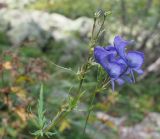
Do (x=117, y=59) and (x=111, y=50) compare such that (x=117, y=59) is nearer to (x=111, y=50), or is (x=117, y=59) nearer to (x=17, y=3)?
(x=111, y=50)

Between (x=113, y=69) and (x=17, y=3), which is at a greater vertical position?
(x=113, y=69)

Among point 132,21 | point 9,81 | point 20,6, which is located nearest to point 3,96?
point 9,81

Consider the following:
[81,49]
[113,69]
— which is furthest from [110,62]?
[81,49]

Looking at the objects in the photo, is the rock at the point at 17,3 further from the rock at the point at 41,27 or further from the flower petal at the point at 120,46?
the flower petal at the point at 120,46

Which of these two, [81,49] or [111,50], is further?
[81,49]

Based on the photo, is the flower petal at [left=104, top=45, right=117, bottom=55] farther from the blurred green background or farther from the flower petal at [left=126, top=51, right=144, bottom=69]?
the blurred green background

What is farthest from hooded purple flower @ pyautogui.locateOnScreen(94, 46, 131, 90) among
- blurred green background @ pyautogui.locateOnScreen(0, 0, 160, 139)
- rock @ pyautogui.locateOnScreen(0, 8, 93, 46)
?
rock @ pyautogui.locateOnScreen(0, 8, 93, 46)

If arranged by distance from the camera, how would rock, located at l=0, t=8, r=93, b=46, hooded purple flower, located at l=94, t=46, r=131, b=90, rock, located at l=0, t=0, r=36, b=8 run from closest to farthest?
hooded purple flower, located at l=94, t=46, r=131, b=90, rock, located at l=0, t=8, r=93, b=46, rock, located at l=0, t=0, r=36, b=8
